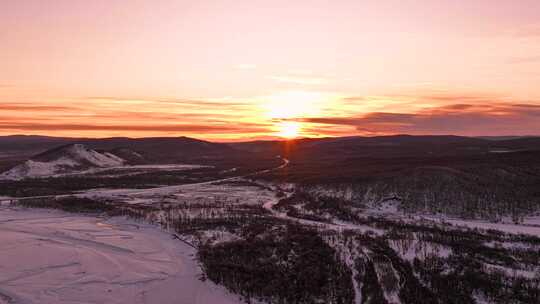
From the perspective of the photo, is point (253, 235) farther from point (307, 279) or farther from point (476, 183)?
point (476, 183)

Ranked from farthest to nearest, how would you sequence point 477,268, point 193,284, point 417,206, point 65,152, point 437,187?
1. point 65,152
2. point 437,187
3. point 417,206
4. point 477,268
5. point 193,284

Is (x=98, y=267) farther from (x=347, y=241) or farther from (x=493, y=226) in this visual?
(x=493, y=226)

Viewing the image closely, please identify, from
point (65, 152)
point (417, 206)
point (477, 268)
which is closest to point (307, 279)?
point (477, 268)

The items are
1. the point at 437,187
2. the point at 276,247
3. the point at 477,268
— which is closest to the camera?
the point at 477,268

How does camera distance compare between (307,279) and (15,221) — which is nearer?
(307,279)

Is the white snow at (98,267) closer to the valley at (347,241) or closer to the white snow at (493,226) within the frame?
the valley at (347,241)

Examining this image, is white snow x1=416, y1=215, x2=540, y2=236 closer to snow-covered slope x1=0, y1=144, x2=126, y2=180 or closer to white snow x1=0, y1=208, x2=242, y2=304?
white snow x1=0, y1=208, x2=242, y2=304

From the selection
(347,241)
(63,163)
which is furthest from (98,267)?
(63,163)
